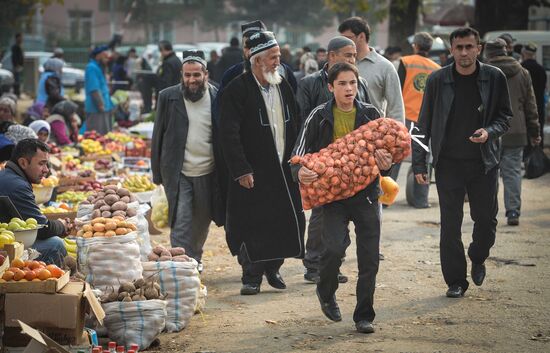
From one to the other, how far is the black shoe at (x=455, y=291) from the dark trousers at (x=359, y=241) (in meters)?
1.43

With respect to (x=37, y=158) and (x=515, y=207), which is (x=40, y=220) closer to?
(x=37, y=158)

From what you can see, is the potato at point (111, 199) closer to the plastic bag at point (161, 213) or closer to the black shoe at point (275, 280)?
the plastic bag at point (161, 213)

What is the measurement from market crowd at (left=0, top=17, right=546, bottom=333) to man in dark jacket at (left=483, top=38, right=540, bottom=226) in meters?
3.63

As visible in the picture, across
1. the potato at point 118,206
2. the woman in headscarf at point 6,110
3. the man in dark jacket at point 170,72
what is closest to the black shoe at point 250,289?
the potato at point 118,206

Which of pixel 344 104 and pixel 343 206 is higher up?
pixel 344 104

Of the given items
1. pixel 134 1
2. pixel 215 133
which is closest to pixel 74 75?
pixel 134 1

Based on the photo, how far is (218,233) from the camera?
13617 millimetres

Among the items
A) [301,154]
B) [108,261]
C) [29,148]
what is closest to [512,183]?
[301,154]

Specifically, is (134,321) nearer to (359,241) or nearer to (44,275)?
(44,275)

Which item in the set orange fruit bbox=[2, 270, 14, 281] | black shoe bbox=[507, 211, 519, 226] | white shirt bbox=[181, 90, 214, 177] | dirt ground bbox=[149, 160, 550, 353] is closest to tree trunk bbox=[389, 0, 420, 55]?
black shoe bbox=[507, 211, 519, 226]

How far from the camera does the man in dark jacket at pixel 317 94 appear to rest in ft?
31.0

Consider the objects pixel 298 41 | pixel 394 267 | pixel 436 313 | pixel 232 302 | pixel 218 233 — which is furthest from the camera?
pixel 298 41

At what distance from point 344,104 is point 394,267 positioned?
3.17 metres

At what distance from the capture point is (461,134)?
929 centimetres
